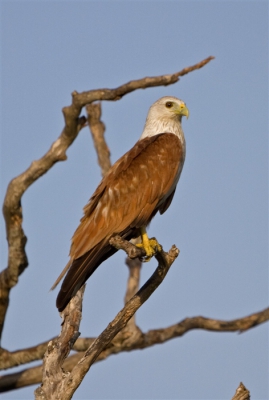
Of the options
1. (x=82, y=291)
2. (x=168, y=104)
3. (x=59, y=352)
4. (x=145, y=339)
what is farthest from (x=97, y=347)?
(x=145, y=339)

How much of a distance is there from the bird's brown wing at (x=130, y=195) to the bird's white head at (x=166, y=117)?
33 centimetres

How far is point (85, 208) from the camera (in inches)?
262

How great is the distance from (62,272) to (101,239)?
20.5 inches

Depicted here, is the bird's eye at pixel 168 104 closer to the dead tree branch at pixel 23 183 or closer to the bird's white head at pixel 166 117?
the bird's white head at pixel 166 117

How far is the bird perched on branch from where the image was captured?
614 centimetres

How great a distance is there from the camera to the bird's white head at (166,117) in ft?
24.5

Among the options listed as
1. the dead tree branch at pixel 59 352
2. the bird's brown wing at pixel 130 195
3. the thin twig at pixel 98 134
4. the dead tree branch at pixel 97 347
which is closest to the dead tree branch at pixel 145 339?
the thin twig at pixel 98 134

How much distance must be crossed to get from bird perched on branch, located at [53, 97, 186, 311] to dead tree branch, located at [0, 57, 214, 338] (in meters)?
1.99

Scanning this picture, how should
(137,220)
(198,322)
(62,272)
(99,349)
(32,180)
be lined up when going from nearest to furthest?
A: 1. (99,349)
2. (62,272)
3. (137,220)
4. (32,180)
5. (198,322)

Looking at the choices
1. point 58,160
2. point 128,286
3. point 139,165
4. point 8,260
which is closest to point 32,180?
point 58,160

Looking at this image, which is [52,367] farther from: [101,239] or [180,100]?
[180,100]

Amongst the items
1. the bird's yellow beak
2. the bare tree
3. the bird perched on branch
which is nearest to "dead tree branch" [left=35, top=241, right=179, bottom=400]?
the bird perched on branch

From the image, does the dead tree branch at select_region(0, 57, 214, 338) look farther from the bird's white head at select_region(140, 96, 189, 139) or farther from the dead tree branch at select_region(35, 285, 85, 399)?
the dead tree branch at select_region(35, 285, 85, 399)

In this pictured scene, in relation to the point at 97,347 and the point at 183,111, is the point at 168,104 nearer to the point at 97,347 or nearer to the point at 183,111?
the point at 183,111
